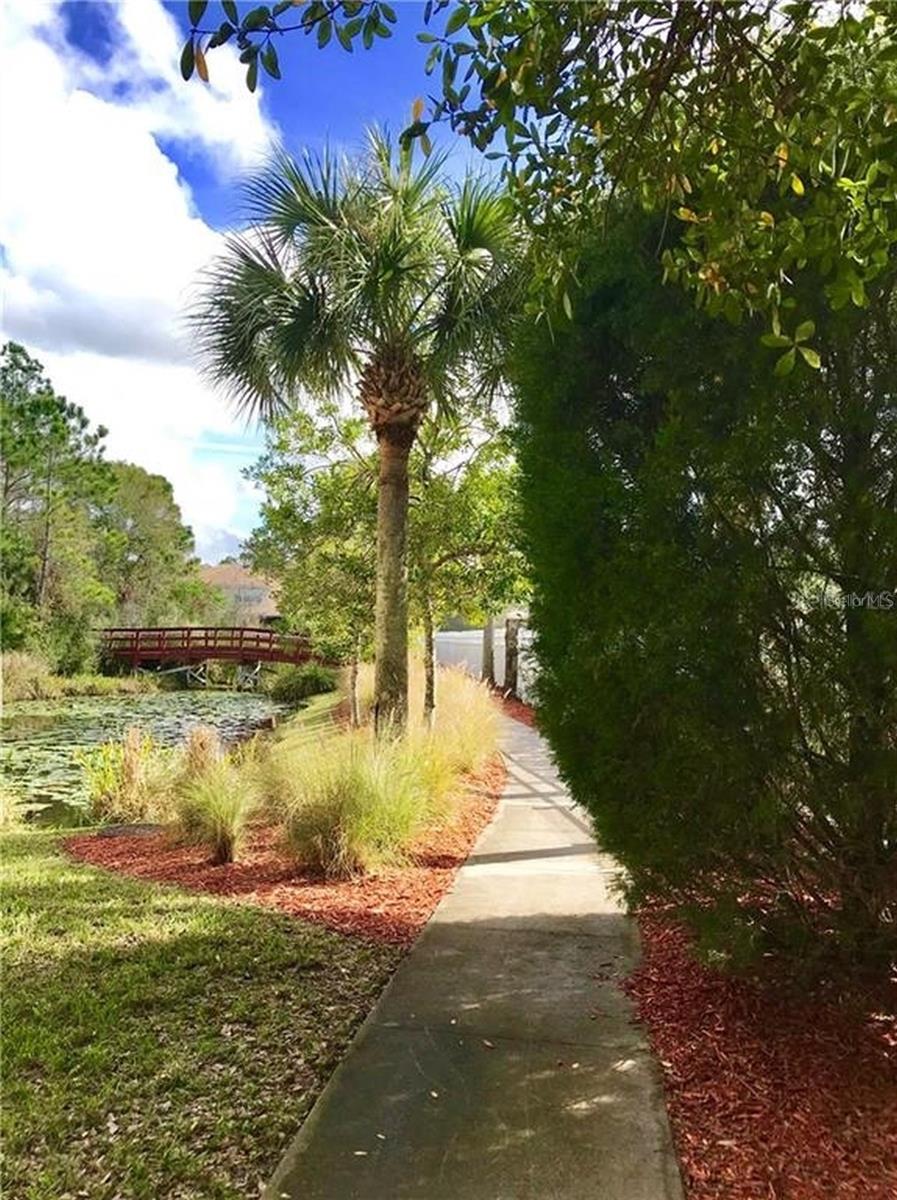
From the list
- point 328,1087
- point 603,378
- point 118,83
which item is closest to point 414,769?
point 328,1087

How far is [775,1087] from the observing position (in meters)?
2.30

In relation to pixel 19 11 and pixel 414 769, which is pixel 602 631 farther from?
pixel 414 769

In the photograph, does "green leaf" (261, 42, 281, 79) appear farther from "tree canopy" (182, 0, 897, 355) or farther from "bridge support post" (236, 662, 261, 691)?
"bridge support post" (236, 662, 261, 691)

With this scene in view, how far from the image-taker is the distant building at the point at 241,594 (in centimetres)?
3212

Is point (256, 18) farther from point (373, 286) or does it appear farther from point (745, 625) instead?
point (373, 286)

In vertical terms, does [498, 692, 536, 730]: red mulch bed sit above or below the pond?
above

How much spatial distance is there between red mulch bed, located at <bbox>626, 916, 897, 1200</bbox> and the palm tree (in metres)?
4.01

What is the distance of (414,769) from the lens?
18.3 ft

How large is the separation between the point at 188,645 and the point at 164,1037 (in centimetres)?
2368

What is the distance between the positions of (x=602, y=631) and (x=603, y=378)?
0.98m

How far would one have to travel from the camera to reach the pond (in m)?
9.48

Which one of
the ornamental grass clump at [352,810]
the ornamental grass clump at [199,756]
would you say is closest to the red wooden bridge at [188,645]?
the ornamental grass clump at [199,756]

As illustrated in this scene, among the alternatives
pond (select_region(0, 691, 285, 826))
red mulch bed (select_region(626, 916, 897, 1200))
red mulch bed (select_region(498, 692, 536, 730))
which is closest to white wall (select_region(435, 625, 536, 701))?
red mulch bed (select_region(498, 692, 536, 730))

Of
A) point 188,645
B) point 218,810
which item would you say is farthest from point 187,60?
point 188,645
